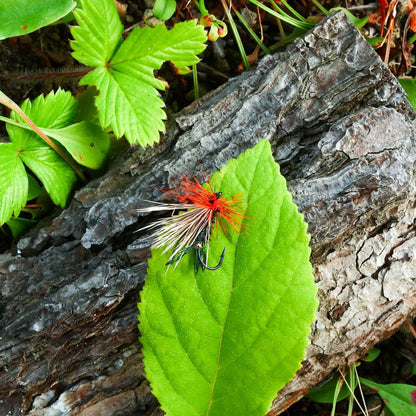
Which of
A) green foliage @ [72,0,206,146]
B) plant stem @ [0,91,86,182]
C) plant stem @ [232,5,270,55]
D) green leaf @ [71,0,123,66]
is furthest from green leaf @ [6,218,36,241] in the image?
plant stem @ [232,5,270,55]

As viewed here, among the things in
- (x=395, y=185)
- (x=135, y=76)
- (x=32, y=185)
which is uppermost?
(x=135, y=76)

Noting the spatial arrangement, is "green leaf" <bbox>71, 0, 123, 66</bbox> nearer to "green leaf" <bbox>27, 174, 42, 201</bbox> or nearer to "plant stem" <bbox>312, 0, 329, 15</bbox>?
"green leaf" <bbox>27, 174, 42, 201</bbox>

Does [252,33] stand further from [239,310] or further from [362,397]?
[362,397]

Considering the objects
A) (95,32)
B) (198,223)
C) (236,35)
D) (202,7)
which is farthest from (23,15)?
(198,223)

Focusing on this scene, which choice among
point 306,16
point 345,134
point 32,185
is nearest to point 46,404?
point 32,185

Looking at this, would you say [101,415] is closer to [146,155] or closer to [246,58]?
[146,155]

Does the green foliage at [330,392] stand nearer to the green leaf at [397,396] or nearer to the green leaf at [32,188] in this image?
the green leaf at [397,396]

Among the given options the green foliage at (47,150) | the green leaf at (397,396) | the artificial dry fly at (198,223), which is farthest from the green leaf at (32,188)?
the green leaf at (397,396)
